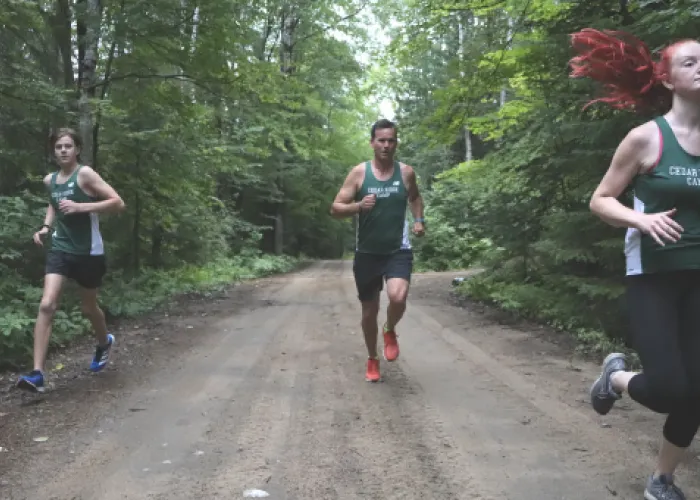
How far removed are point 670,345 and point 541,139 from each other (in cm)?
545

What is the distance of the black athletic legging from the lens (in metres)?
2.52

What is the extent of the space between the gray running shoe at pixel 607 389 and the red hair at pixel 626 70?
133cm

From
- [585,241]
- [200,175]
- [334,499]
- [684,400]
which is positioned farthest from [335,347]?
[200,175]

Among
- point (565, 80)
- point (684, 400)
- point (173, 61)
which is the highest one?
point (173, 61)

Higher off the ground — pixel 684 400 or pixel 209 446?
pixel 684 400

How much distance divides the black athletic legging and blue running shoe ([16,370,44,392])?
4229 mm

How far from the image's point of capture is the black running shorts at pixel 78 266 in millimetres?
5055

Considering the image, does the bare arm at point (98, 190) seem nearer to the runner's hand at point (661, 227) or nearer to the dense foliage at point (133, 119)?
the dense foliage at point (133, 119)

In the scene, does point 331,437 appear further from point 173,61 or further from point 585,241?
point 173,61

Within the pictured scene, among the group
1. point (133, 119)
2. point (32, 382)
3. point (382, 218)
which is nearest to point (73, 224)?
point (32, 382)

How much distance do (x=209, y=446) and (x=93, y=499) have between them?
0.84 metres

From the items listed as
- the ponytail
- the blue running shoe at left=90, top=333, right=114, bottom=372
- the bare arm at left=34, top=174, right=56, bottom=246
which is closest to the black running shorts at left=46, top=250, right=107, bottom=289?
the bare arm at left=34, top=174, right=56, bottom=246

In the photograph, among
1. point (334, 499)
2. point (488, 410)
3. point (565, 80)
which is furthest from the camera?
point (565, 80)

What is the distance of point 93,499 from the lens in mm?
3008
